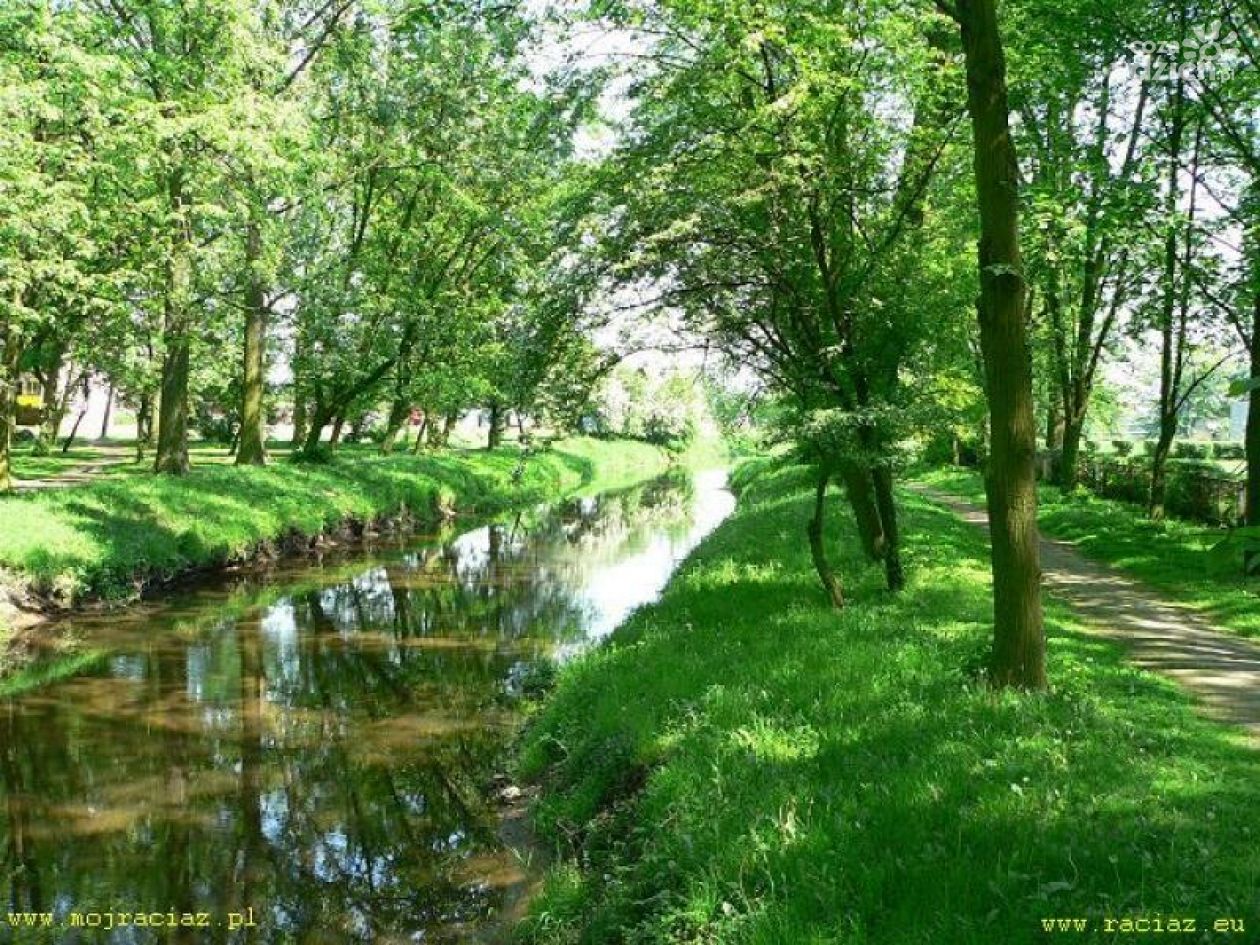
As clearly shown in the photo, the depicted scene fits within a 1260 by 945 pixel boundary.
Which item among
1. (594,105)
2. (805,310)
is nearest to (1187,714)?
(805,310)

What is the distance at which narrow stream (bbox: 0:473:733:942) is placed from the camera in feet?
24.9

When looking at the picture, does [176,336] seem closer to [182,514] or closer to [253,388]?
[182,514]

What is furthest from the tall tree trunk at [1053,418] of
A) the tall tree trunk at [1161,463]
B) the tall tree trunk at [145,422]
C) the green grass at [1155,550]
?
the tall tree trunk at [145,422]

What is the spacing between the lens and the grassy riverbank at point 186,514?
17125 mm

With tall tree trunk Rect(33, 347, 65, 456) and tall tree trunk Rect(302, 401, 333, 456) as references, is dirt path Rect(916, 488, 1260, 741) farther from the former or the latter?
tall tree trunk Rect(33, 347, 65, 456)

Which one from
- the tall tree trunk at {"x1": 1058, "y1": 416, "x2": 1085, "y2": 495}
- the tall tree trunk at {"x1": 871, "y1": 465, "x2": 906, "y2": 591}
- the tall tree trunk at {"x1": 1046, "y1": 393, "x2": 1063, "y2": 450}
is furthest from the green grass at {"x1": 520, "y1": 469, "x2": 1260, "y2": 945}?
the tall tree trunk at {"x1": 1046, "y1": 393, "x2": 1063, "y2": 450}

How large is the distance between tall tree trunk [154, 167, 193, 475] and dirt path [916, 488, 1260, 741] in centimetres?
1994

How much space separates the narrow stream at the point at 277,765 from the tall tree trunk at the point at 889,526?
5456 millimetres

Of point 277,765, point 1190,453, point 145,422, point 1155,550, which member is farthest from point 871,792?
point 1190,453

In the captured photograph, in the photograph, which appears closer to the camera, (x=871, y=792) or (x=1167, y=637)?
(x=871, y=792)

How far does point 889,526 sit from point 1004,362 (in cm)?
560

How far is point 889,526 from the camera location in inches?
520

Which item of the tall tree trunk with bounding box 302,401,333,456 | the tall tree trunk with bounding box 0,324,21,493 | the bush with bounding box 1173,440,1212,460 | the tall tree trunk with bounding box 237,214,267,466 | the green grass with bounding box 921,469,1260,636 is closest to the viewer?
the green grass with bounding box 921,469,1260,636

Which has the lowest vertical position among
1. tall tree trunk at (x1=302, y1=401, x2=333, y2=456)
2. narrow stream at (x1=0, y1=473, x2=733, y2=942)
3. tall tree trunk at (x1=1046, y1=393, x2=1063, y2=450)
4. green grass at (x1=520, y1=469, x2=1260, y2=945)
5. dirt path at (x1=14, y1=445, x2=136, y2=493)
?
narrow stream at (x1=0, y1=473, x2=733, y2=942)
